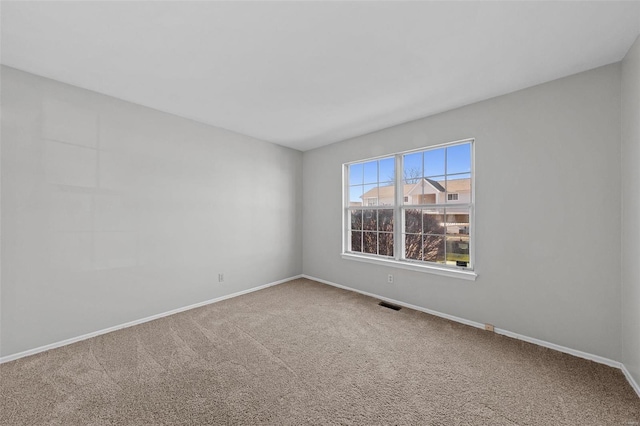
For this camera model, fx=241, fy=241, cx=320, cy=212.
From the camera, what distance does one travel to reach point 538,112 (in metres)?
2.41

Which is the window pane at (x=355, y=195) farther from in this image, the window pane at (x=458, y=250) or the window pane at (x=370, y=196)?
the window pane at (x=458, y=250)

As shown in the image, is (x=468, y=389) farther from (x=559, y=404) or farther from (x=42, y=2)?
(x=42, y=2)

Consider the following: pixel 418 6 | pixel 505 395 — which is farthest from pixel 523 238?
pixel 418 6

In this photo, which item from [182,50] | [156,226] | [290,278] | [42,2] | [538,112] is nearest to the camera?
[42,2]

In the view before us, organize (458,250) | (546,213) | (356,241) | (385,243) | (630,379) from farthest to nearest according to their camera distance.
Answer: (356,241) < (385,243) < (458,250) < (546,213) < (630,379)

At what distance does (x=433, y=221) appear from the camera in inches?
129

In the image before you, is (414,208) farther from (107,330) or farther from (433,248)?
(107,330)

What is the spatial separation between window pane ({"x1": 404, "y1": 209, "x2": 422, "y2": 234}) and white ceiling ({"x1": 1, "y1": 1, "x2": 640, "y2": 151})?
1.44m

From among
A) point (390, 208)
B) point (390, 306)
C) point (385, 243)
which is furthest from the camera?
point (385, 243)

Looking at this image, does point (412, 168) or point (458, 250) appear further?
point (412, 168)

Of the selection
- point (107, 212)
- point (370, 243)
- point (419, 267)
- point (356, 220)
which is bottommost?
point (419, 267)

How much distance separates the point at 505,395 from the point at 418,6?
2722mm

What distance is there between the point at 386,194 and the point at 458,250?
129 centimetres

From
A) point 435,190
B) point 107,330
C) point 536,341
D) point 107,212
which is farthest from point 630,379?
point 107,212
